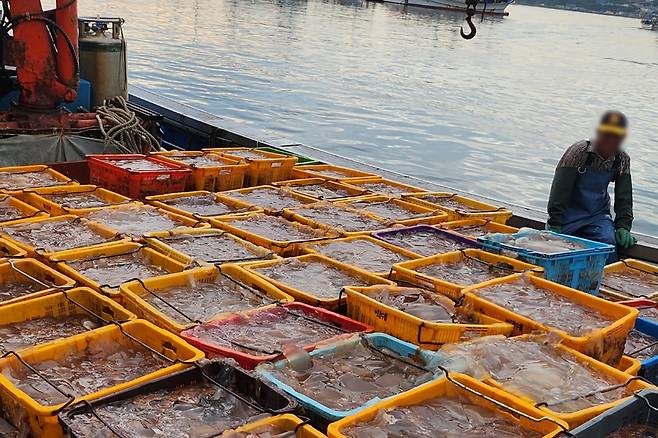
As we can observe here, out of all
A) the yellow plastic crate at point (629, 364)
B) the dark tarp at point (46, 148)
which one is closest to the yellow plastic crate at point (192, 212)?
the dark tarp at point (46, 148)

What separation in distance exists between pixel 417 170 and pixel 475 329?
10.8 metres

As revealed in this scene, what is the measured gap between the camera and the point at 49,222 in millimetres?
3893

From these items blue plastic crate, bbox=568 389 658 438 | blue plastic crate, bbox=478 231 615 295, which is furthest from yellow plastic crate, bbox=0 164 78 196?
blue plastic crate, bbox=568 389 658 438

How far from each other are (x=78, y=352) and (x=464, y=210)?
335 cm

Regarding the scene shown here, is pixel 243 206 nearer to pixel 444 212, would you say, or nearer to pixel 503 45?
pixel 444 212

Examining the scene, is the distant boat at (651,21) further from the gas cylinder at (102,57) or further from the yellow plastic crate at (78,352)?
the yellow plastic crate at (78,352)

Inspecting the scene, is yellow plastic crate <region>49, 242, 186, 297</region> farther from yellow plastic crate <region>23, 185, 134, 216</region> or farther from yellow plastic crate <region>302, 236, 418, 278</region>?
yellow plastic crate <region>302, 236, 418, 278</region>

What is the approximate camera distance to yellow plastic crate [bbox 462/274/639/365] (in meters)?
2.93

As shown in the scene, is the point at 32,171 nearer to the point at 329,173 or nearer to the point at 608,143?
the point at 329,173

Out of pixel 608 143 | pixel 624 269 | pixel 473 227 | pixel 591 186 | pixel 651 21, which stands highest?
pixel 651 21

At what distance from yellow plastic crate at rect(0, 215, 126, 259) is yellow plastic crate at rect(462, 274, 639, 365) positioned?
1.86 meters

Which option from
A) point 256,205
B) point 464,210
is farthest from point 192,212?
point 464,210

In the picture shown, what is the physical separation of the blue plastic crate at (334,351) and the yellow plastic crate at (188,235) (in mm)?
979

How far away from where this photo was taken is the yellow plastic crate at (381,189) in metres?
5.56
